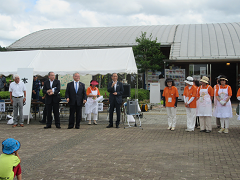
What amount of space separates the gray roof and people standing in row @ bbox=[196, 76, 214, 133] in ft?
37.2

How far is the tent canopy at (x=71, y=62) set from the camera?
1223cm

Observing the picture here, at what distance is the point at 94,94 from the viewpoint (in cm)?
1178

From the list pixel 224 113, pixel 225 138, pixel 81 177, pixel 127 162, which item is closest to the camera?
pixel 81 177

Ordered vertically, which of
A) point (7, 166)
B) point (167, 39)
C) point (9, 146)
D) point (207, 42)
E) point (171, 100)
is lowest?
point (7, 166)

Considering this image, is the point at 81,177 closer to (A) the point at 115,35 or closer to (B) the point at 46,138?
(B) the point at 46,138

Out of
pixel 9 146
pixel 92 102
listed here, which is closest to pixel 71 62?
pixel 92 102

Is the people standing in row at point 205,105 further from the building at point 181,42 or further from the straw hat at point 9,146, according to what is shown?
the building at point 181,42

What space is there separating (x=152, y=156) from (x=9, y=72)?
8.42 m

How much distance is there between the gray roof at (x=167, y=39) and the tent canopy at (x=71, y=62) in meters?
8.88

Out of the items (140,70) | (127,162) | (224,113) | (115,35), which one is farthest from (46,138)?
(115,35)

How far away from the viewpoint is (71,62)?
1294cm

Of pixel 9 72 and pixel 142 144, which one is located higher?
pixel 9 72

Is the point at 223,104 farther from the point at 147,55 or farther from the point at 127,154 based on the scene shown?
the point at 147,55

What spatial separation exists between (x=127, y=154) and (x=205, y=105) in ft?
13.4
